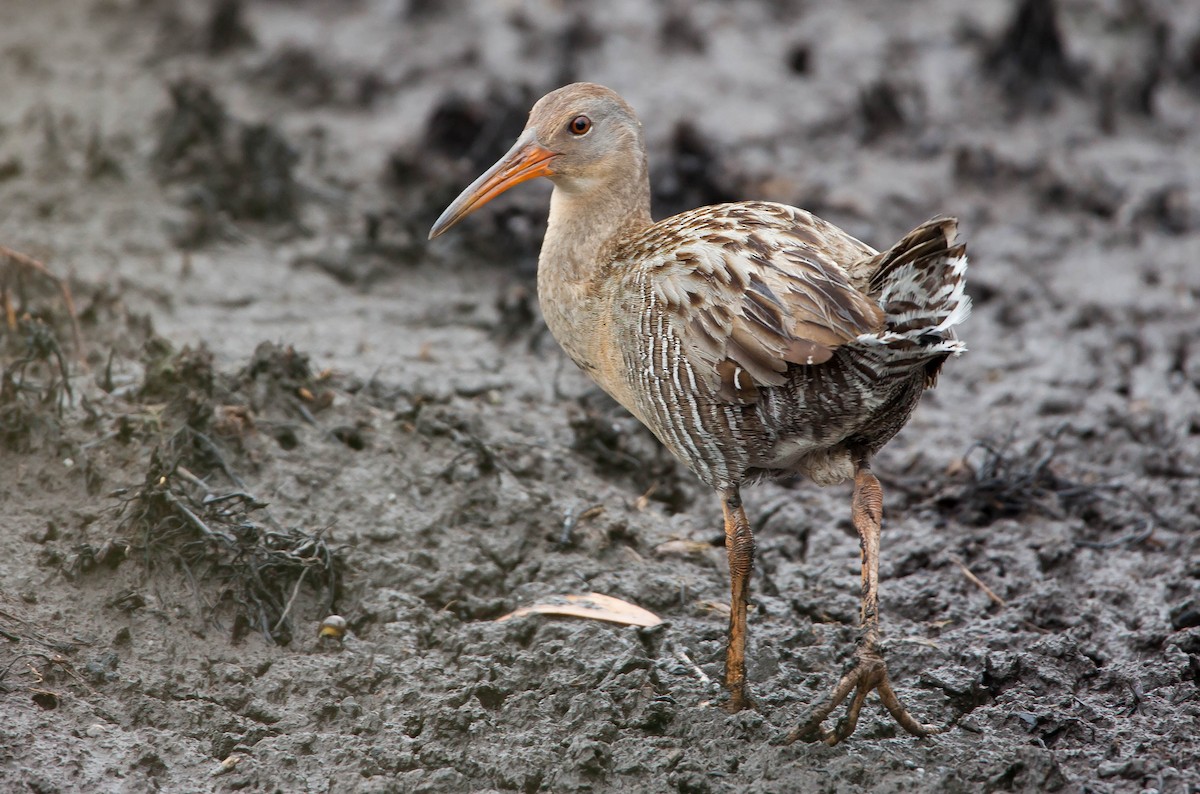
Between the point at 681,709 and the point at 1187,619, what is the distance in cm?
183

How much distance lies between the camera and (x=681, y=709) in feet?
14.0

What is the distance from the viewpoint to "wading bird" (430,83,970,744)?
3975mm

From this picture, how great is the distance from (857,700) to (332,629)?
1.67 metres

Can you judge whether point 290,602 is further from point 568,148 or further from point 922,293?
point 922,293

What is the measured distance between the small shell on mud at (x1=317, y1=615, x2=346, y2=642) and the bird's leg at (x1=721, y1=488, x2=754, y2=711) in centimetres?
124

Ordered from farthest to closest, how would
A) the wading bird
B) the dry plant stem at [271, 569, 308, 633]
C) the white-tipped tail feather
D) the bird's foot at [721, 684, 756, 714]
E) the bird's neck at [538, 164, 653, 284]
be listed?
the bird's neck at [538, 164, 653, 284]
the dry plant stem at [271, 569, 308, 633]
the bird's foot at [721, 684, 756, 714]
the wading bird
the white-tipped tail feather

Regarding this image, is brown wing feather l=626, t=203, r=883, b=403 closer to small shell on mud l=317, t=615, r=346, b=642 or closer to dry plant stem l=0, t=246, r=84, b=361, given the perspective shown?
small shell on mud l=317, t=615, r=346, b=642

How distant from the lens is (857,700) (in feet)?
13.4

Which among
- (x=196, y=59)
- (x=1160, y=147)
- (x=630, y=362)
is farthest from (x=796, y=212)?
Answer: (x=196, y=59)

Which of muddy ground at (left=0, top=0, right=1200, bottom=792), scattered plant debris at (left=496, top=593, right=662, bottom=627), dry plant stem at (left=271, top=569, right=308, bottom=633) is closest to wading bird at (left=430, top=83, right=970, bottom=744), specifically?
scattered plant debris at (left=496, top=593, right=662, bottom=627)

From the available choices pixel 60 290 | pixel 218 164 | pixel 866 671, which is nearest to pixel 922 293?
pixel 866 671

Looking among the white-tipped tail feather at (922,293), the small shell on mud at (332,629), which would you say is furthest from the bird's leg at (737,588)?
the small shell on mud at (332,629)

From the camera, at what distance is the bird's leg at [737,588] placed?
4.36 m

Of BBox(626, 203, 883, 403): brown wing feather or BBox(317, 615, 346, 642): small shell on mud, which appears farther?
BBox(317, 615, 346, 642): small shell on mud
